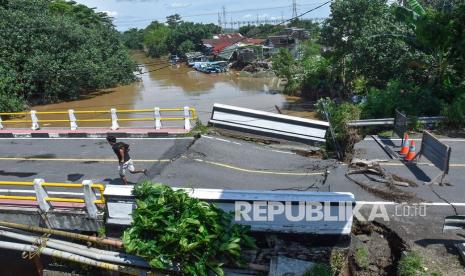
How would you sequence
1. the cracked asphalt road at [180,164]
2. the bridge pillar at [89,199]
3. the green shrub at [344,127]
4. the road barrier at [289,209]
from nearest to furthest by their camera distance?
the road barrier at [289,209], the bridge pillar at [89,199], the cracked asphalt road at [180,164], the green shrub at [344,127]

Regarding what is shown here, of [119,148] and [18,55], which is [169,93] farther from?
[119,148]

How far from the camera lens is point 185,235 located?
7.16 meters

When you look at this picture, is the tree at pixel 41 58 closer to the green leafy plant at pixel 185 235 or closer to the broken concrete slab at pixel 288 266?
the green leafy plant at pixel 185 235

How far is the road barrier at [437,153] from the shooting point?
986 centimetres

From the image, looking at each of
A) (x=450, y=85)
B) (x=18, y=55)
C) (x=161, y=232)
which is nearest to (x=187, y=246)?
(x=161, y=232)

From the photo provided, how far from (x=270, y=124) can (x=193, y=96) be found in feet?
114

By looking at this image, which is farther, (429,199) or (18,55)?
(18,55)

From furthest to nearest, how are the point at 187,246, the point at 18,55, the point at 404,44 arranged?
the point at 18,55, the point at 404,44, the point at 187,246

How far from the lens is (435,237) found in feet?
25.4

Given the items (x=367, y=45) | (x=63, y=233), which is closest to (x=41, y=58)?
(x=367, y=45)

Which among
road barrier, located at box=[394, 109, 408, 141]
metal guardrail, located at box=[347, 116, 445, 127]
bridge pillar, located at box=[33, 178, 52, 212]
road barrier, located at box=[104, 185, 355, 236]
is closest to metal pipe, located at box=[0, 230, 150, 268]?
bridge pillar, located at box=[33, 178, 52, 212]

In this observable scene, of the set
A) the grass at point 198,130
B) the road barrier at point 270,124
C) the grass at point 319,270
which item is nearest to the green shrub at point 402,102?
the road barrier at point 270,124

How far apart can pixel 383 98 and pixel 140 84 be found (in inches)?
1778

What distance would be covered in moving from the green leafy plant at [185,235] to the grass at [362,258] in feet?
6.03
